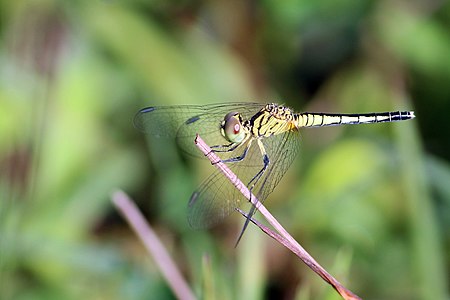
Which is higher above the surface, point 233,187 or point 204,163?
Result: point 204,163

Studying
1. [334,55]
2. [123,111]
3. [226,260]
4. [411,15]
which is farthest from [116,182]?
[411,15]

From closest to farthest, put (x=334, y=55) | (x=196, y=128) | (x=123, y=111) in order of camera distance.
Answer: (x=196, y=128), (x=123, y=111), (x=334, y=55)

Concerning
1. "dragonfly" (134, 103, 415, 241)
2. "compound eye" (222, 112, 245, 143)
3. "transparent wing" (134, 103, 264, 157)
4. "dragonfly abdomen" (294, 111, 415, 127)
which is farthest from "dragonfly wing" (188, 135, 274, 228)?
"dragonfly abdomen" (294, 111, 415, 127)

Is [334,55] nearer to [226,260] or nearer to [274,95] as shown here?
[274,95]

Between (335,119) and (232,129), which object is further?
(335,119)

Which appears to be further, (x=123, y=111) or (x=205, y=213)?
(x=123, y=111)

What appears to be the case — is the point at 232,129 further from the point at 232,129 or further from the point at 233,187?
the point at 233,187

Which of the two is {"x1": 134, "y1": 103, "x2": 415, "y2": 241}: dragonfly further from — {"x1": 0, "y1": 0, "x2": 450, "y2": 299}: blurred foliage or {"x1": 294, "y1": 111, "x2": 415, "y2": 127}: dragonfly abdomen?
{"x1": 0, "y1": 0, "x2": 450, "y2": 299}: blurred foliage

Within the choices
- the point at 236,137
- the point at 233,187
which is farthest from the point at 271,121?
the point at 233,187
